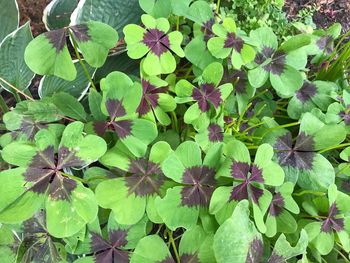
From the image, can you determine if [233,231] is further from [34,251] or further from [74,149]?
[34,251]

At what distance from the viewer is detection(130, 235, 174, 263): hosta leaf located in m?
1.05

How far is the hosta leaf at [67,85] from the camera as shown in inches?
49.9

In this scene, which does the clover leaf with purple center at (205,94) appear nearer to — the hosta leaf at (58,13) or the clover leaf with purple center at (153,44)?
the clover leaf with purple center at (153,44)

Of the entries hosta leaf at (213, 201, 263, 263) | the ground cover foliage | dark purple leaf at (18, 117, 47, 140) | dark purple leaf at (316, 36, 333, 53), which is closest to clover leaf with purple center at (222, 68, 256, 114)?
the ground cover foliage

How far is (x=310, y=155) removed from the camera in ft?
3.94

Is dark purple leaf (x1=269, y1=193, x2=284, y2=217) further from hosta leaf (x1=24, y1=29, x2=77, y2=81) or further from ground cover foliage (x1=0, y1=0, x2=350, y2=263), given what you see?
hosta leaf (x1=24, y1=29, x2=77, y2=81)

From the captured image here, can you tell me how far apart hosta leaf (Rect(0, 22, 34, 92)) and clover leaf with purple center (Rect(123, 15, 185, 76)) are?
30 cm

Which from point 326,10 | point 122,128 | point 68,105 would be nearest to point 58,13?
point 68,105

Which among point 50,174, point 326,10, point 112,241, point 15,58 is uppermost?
point 15,58

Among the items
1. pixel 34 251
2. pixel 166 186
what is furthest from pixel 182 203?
pixel 34 251

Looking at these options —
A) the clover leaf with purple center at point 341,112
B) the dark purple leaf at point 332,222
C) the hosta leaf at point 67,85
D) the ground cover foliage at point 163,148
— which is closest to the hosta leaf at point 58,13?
the ground cover foliage at point 163,148

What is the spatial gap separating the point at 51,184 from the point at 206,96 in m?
0.47

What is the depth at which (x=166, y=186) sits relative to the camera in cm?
109

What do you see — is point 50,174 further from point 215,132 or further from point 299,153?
point 299,153
